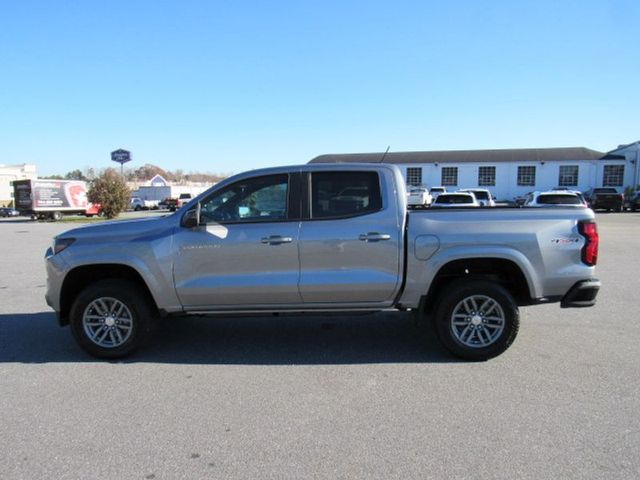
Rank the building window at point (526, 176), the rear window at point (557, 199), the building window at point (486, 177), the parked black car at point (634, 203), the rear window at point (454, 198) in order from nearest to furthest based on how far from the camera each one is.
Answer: the rear window at point (557, 199), the rear window at point (454, 198), the parked black car at point (634, 203), the building window at point (526, 176), the building window at point (486, 177)

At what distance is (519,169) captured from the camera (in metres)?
48.8

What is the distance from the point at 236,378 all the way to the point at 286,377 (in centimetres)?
46

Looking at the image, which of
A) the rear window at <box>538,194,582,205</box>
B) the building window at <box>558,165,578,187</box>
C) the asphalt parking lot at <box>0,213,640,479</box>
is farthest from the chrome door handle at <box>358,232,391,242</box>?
the building window at <box>558,165,578,187</box>

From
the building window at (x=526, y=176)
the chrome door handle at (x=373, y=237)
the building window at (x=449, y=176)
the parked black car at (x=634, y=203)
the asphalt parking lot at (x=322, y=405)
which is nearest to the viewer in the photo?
the asphalt parking lot at (x=322, y=405)

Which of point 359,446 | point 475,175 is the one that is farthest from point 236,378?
point 475,175

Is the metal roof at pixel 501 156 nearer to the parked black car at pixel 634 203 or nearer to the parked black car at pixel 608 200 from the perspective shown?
the parked black car at pixel 634 203

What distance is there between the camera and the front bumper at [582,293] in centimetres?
480

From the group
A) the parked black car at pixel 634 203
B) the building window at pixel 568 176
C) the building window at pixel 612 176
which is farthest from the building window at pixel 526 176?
Result: the parked black car at pixel 634 203

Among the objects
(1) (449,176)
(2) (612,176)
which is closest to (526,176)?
(1) (449,176)

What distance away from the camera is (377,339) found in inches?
222

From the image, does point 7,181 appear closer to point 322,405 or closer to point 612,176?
point 612,176

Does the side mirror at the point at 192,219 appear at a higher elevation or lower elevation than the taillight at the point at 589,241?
higher

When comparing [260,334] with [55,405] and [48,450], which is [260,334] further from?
[48,450]

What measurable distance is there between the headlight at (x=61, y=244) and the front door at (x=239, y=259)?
1145mm
